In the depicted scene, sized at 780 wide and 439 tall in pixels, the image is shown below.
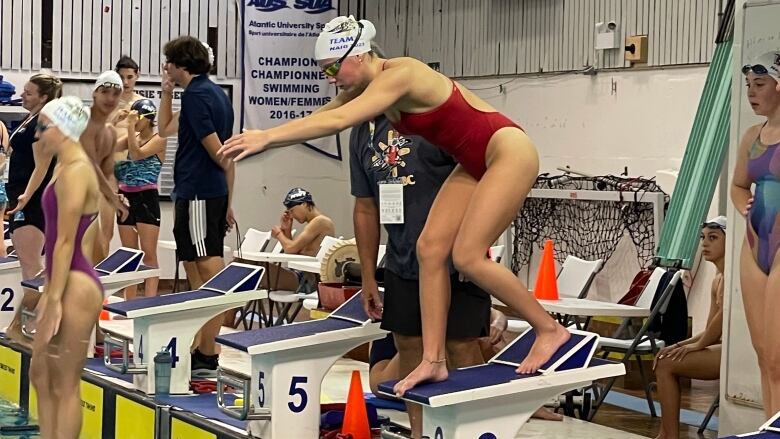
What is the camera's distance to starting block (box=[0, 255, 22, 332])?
7.39m

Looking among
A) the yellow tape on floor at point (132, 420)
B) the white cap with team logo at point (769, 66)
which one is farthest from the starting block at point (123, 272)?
the white cap with team logo at point (769, 66)

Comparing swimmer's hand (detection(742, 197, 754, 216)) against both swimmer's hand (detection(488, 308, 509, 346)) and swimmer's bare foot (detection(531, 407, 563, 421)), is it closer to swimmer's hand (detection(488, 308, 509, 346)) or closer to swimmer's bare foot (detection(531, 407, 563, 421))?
swimmer's hand (detection(488, 308, 509, 346))

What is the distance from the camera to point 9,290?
294 inches

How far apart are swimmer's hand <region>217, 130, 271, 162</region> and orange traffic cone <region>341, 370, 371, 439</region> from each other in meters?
1.44

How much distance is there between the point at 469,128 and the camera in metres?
3.72

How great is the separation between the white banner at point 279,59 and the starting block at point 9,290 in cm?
458

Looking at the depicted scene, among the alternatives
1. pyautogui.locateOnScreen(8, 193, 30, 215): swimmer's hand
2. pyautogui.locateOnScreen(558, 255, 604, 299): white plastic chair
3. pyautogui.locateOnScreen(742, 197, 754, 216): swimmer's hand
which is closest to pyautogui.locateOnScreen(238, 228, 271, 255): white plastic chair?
pyautogui.locateOnScreen(558, 255, 604, 299): white plastic chair

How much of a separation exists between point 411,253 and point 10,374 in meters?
3.27

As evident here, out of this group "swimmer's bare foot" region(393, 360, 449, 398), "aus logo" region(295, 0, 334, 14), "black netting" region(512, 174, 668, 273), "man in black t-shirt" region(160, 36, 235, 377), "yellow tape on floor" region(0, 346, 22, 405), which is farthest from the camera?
"aus logo" region(295, 0, 334, 14)

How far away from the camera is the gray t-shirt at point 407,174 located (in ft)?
13.7

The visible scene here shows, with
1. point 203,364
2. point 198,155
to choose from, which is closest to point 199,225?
point 198,155

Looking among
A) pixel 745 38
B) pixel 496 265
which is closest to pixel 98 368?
pixel 496 265

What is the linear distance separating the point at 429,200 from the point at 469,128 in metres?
0.54

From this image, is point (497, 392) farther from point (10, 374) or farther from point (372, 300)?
point (10, 374)
